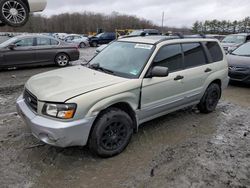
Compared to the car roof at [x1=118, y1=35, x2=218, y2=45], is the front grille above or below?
below

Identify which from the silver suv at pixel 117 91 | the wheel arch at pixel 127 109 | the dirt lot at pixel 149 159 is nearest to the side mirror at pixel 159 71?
the silver suv at pixel 117 91

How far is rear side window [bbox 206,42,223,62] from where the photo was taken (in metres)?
5.02

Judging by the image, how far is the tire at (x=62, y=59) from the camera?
10719 mm

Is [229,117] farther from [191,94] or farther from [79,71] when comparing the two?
[79,71]

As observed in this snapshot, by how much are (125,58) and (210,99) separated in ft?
7.56

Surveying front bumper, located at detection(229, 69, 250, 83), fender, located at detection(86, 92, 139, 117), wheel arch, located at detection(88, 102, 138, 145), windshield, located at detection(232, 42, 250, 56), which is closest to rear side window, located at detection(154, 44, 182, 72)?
fender, located at detection(86, 92, 139, 117)

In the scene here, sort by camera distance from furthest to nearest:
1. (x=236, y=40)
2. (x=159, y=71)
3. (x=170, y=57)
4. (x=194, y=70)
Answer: (x=236, y=40) < (x=194, y=70) < (x=170, y=57) < (x=159, y=71)

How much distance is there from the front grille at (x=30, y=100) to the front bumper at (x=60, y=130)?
0.53 feet

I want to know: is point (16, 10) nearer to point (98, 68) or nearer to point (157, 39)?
point (98, 68)

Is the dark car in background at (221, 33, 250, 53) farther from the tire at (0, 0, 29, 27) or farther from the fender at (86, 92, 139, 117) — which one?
the fender at (86, 92, 139, 117)

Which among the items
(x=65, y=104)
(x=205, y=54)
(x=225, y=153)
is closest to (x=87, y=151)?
(x=65, y=104)

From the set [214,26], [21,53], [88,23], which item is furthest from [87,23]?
[21,53]

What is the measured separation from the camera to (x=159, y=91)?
12.7 feet

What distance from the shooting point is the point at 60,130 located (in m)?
2.86
